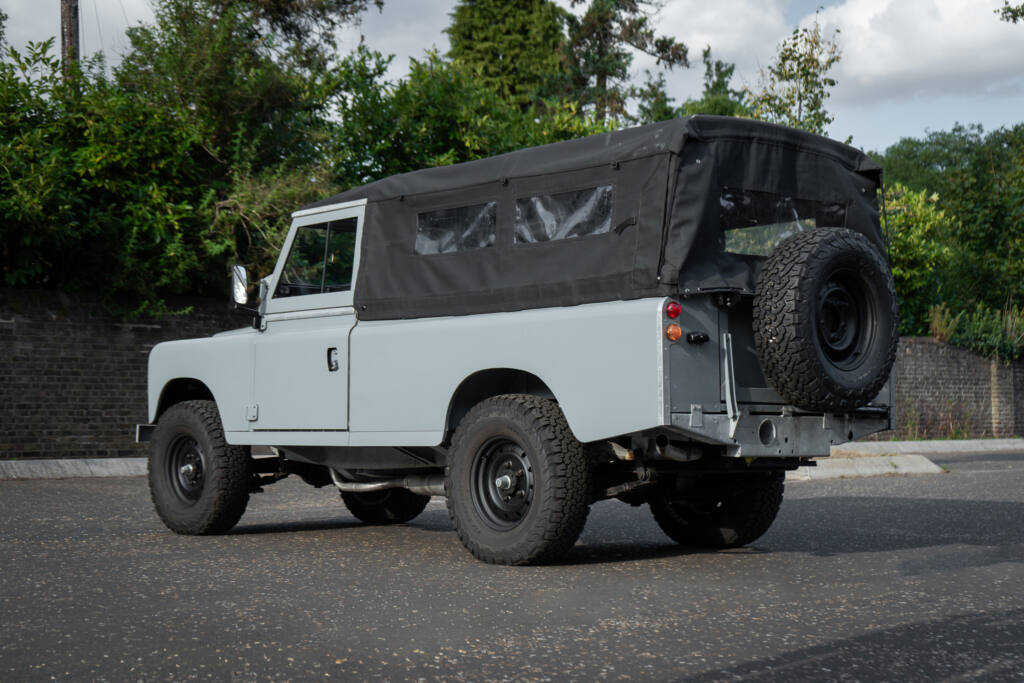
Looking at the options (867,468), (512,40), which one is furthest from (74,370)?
(512,40)

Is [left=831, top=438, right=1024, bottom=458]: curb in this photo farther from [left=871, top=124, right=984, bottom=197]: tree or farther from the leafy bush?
[left=871, top=124, right=984, bottom=197]: tree

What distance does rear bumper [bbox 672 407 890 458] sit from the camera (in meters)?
6.61

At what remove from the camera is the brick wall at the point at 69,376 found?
16125 millimetres

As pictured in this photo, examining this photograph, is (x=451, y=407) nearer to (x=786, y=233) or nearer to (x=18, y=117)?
(x=786, y=233)

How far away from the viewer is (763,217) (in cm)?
736

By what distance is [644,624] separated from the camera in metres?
5.41

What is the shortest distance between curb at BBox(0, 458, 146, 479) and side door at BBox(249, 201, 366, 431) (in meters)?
7.42

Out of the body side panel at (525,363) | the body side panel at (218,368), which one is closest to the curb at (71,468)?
the body side panel at (218,368)

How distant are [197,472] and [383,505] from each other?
1.59 m

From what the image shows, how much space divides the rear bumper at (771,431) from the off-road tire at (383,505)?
3.90 meters

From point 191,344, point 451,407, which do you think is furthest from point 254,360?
point 451,407

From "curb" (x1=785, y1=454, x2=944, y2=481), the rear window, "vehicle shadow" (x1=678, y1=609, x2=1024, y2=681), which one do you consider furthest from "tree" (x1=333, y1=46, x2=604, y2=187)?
"vehicle shadow" (x1=678, y1=609, x2=1024, y2=681)

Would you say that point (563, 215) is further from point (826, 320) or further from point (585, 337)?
point (826, 320)

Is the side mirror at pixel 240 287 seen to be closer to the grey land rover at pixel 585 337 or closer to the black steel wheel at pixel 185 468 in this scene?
the grey land rover at pixel 585 337
